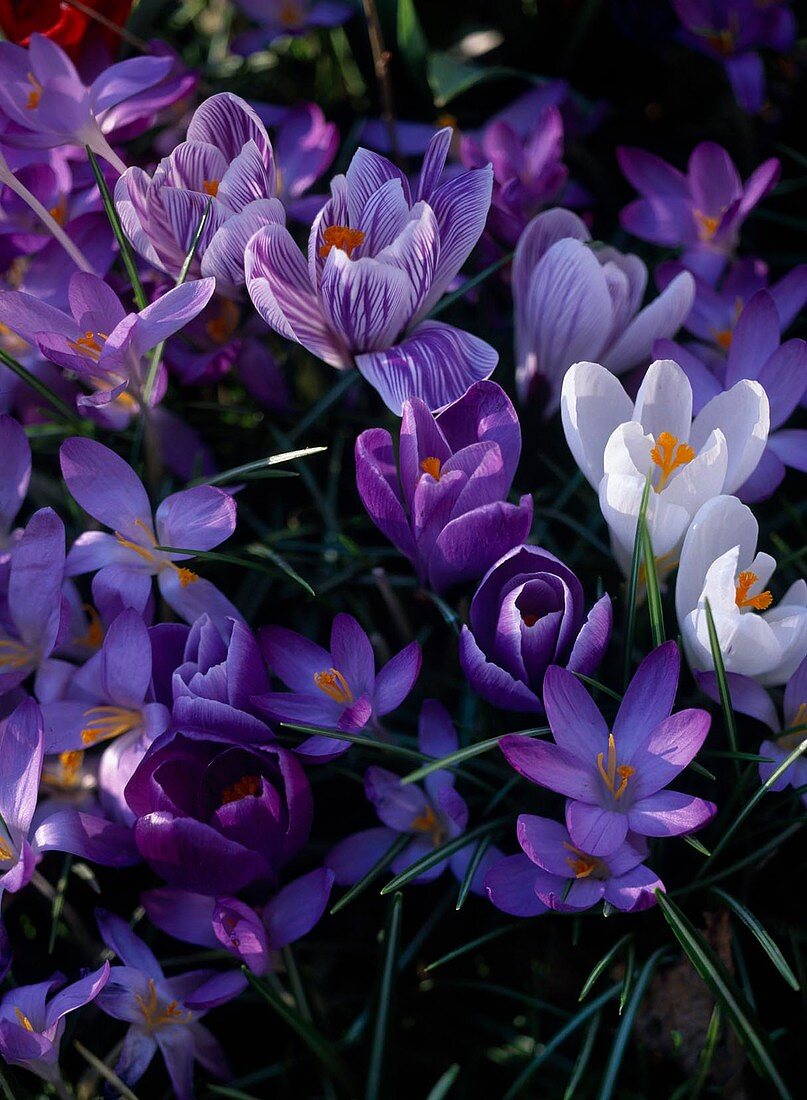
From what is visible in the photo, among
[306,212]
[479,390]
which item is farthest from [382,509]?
[306,212]

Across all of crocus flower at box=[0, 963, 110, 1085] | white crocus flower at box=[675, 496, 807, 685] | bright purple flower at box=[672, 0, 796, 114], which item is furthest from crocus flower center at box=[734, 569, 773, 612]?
bright purple flower at box=[672, 0, 796, 114]

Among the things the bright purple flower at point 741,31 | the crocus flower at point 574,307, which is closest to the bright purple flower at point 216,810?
the crocus flower at point 574,307

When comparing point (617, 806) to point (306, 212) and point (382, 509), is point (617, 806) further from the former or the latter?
point (306, 212)

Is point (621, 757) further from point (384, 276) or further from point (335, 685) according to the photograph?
point (384, 276)

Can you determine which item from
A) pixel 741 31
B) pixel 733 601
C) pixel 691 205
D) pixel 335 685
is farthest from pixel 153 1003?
pixel 741 31

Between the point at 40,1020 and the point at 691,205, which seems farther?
the point at 691,205

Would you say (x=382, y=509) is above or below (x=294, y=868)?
above
